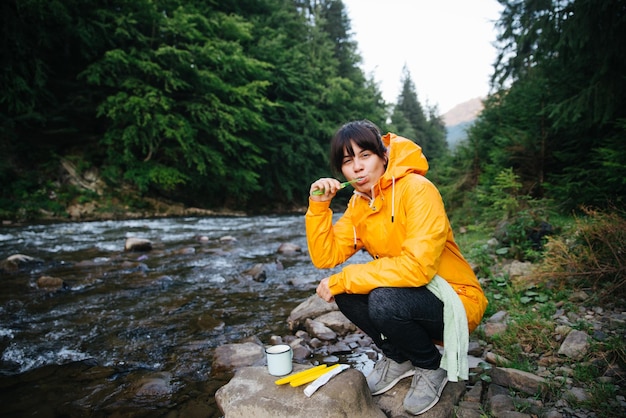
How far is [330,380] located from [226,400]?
1.93 ft

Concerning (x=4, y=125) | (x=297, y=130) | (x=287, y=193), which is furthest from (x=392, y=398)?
(x=297, y=130)

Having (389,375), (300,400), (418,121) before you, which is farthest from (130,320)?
(418,121)

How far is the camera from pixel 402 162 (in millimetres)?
1938

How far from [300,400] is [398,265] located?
0.87 m

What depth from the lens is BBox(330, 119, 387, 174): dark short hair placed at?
2.01 m

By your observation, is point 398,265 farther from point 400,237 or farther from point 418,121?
point 418,121

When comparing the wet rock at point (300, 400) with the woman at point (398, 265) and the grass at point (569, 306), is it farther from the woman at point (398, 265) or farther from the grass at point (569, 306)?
the grass at point (569, 306)

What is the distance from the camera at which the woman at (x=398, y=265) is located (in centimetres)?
170

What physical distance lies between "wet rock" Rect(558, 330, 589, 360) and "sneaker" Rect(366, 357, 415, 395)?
1014mm

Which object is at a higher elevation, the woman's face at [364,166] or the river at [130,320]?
the woman's face at [364,166]

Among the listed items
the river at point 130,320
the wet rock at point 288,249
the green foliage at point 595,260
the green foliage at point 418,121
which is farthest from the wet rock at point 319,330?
the green foliage at point 418,121

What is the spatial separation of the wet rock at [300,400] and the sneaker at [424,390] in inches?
6.9

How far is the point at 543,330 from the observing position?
2.39m

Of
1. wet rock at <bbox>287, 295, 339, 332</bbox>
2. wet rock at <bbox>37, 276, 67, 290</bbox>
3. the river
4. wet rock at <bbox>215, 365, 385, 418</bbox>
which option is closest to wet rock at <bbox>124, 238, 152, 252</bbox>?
the river
